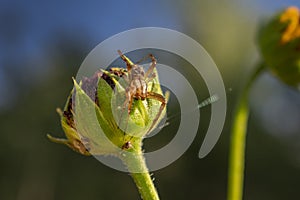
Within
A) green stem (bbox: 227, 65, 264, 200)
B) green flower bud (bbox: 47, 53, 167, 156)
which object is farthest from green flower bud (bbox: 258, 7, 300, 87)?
green flower bud (bbox: 47, 53, 167, 156)

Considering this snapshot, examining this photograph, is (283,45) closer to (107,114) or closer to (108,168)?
(107,114)

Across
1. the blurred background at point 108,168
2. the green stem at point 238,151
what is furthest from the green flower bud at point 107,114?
the blurred background at point 108,168

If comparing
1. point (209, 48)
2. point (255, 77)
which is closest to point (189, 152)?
point (209, 48)

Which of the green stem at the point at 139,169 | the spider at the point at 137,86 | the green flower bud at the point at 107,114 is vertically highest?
the spider at the point at 137,86

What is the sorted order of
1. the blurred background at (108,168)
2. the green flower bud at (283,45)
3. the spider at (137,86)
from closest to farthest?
the spider at (137,86) < the green flower bud at (283,45) < the blurred background at (108,168)

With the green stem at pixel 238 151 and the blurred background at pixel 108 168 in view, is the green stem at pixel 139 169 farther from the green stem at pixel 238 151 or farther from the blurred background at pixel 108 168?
the blurred background at pixel 108 168

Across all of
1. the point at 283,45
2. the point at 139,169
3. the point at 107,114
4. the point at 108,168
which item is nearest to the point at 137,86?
the point at 107,114

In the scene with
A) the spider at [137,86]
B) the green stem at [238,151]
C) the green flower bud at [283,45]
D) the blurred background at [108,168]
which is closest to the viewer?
the green stem at [238,151]

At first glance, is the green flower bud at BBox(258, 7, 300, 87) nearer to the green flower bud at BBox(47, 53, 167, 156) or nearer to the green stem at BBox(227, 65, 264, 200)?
the green stem at BBox(227, 65, 264, 200)
